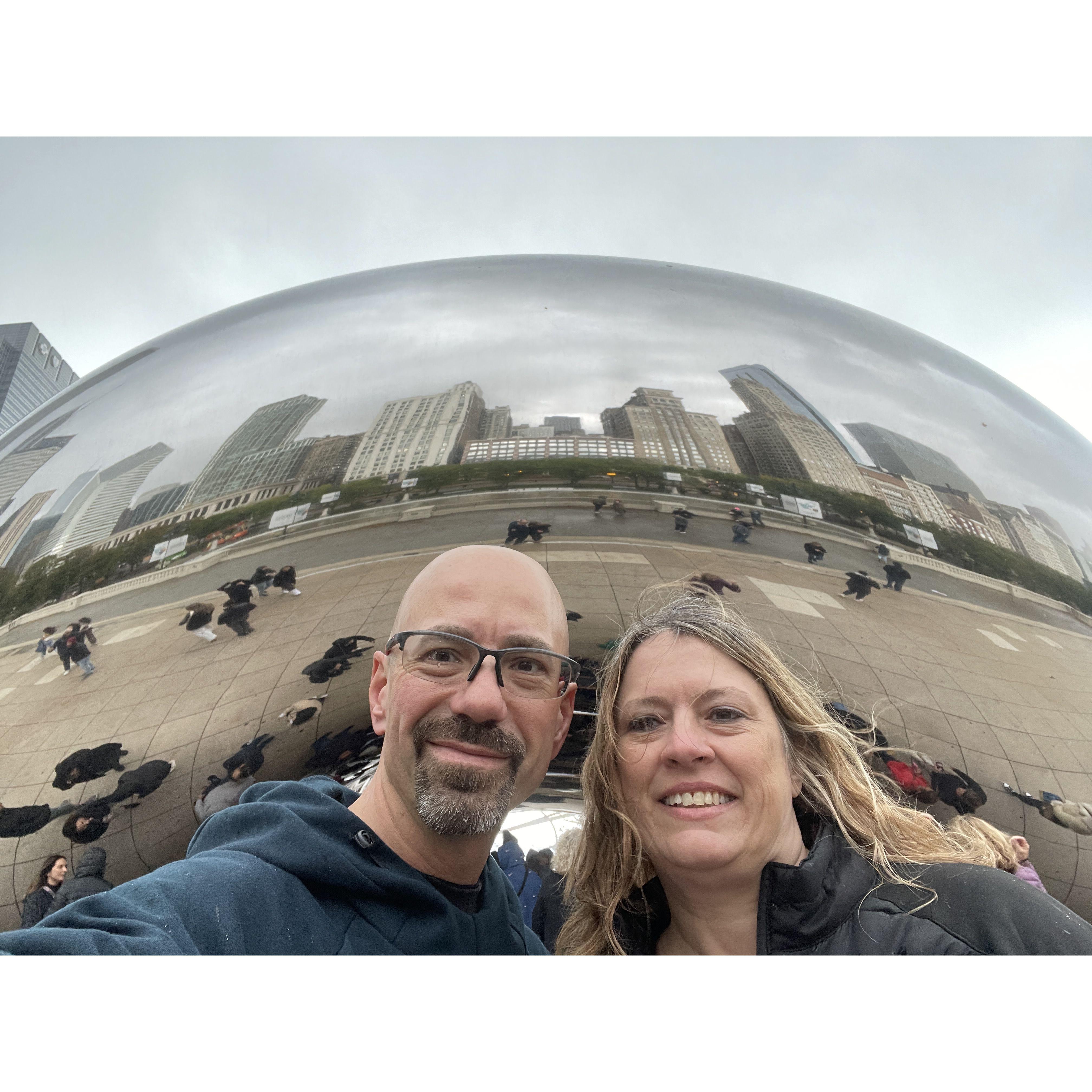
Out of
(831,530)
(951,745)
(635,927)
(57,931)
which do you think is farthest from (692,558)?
(57,931)

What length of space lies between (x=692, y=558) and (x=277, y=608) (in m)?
1.04

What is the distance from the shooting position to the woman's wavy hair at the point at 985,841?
1456 millimetres

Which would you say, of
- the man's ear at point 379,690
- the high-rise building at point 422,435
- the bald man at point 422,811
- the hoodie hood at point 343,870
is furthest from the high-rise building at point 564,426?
the hoodie hood at point 343,870

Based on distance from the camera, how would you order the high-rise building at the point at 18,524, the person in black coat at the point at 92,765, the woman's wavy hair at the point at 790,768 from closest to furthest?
the woman's wavy hair at the point at 790,768 < the person in black coat at the point at 92,765 < the high-rise building at the point at 18,524

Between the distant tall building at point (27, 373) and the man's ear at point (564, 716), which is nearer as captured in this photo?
the man's ear at point (564, 716)

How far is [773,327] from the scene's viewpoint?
174 cm

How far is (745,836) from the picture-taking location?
4.10 ft

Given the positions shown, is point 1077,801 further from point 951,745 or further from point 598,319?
point 598,319

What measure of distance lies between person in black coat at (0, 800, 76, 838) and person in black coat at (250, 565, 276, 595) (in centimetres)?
69

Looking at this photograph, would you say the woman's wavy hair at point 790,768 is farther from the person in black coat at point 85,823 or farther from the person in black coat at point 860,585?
the person in black coat at point 85,823

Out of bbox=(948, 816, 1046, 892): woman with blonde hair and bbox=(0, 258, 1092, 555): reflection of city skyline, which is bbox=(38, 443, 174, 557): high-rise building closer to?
bbox=(0, 258, 1092, 555): reflection of city skyline

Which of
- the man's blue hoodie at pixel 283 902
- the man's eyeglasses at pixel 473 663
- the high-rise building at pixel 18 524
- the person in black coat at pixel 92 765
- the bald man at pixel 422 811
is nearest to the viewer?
the man's blue hoodie at pixel 283 902

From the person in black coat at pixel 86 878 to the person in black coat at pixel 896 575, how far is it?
6.77ft

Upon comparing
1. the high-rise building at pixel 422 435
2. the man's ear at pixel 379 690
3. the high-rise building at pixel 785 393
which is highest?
the high-rise building at pixel 785 393
